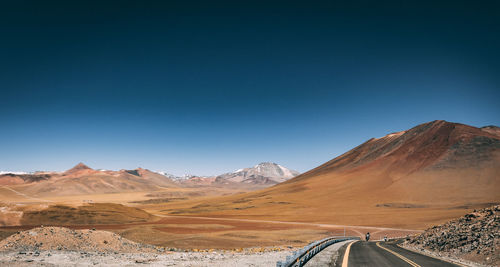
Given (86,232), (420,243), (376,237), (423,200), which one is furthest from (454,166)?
(86,232)

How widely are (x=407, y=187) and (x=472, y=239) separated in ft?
413

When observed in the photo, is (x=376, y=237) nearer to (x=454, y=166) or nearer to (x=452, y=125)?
(x=454, y=166)

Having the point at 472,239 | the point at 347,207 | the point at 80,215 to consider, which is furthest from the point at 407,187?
the point at 80,215

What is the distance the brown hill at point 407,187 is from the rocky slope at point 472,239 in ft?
167

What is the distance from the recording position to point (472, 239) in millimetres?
22109

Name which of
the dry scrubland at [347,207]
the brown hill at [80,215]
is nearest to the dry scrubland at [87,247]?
the dry scrubland at [347,207]

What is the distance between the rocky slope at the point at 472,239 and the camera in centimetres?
1940

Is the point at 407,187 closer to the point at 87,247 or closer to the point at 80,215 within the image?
the point at 80,215

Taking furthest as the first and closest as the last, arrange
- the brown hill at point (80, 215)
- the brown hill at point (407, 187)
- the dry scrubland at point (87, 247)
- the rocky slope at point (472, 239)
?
the brown hill at point (407, 187) → the brown hill at point (80, 215) → the dry scrubland at point (87, 247) → the rocky slope at point (472, 239)

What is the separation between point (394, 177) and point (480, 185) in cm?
3870

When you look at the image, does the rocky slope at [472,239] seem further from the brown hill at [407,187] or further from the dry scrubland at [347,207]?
the brown hill at [407,187]

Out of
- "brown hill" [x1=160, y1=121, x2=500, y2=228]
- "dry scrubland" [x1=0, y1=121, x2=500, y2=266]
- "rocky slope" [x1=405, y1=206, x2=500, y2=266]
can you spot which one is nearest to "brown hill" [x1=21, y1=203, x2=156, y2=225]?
"dry scrubland" [x1=0, y1=121, x2=500, y2=266]

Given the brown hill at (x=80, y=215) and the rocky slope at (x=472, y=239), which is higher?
the rocky slope at (x=472, y=239)

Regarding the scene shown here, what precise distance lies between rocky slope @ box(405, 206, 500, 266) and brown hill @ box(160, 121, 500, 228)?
167 ft
